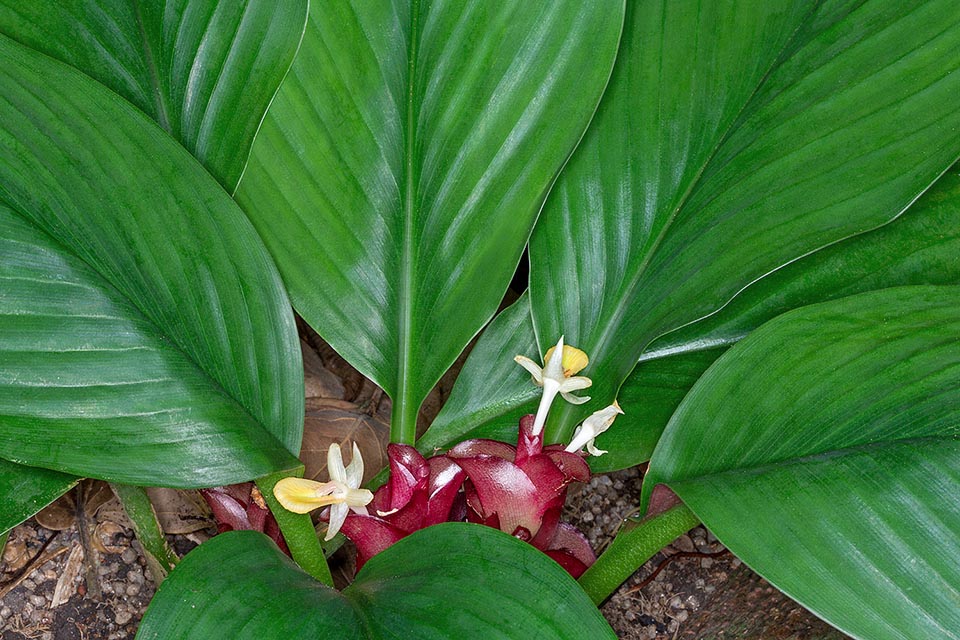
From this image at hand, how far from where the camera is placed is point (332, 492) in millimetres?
815

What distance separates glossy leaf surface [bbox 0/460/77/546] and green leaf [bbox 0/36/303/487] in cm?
8

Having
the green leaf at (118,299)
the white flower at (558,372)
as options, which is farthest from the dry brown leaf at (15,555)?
the white flower at (558,372)

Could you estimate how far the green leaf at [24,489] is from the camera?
86 cm

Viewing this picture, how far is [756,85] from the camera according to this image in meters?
0.96

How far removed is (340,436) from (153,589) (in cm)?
27

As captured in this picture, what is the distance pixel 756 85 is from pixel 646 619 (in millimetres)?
596

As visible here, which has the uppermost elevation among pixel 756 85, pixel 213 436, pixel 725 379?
pixel 756 85

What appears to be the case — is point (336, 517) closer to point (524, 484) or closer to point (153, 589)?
point (524, 484)

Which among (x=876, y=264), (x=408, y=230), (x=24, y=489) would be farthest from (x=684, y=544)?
(x=24, y=489)

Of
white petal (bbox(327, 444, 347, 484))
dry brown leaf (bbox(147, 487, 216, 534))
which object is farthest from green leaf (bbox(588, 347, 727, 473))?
dry brown leaf (bbox(147, 487, 216, 534))

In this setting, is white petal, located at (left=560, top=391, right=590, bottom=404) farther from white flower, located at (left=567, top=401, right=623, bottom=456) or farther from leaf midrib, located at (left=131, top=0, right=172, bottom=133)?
leaf midrib, located at (left=131, top=0, right=172, bottom=133)

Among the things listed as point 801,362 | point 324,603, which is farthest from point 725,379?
point 324,603

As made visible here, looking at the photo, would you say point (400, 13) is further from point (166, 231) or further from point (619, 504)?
point (619, 504)

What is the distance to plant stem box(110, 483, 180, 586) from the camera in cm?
97
